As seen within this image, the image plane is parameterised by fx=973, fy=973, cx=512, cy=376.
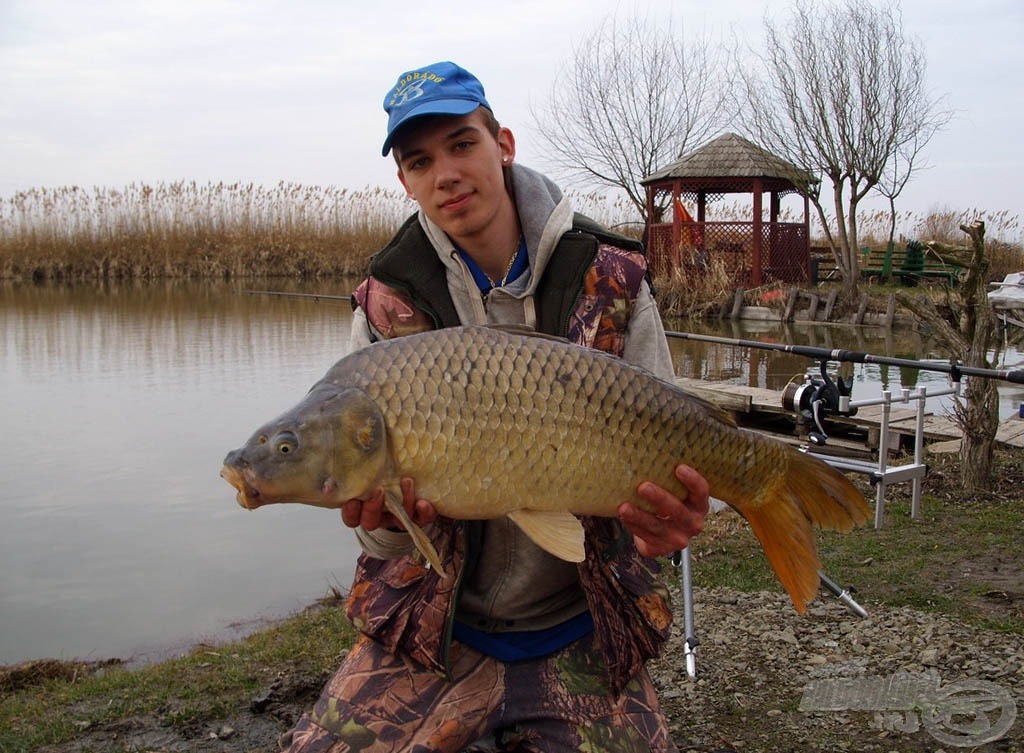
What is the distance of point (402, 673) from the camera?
1766 mm

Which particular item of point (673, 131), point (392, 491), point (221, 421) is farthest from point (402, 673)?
point (673, 131)

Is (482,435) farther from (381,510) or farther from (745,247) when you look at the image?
(745,247)

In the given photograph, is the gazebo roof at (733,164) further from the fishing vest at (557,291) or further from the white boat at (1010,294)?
the fishing vest at (557,291)

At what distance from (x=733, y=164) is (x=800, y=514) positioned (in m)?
17.1

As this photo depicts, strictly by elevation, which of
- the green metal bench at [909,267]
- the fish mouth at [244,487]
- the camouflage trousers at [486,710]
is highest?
the green metal bench at [909,267]

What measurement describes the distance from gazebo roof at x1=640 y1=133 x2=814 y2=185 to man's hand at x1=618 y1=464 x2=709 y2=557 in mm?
16649

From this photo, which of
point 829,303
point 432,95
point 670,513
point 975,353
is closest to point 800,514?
point 670,513

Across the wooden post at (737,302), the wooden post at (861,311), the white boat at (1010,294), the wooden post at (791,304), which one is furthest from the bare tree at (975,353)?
the wooden post at (737,302)

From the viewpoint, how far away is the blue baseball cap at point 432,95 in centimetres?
170

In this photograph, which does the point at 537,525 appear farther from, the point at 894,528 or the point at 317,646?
the point at 894,528

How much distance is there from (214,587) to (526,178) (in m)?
3.19

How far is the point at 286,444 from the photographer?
1.40m

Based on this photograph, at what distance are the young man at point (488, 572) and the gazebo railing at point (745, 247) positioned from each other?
15.6m
